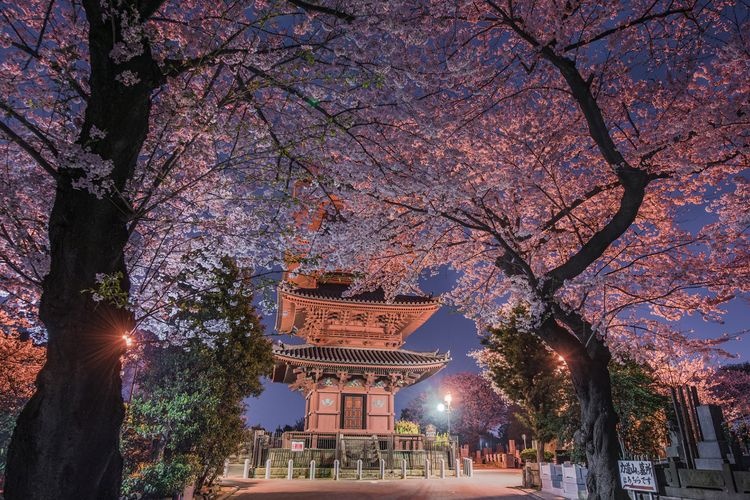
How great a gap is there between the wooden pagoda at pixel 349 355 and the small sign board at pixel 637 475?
15359 millimetres

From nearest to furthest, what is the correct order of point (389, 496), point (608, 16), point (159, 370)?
1. point (608, 16)
2. point (159, 370)
3. point (389, 496)

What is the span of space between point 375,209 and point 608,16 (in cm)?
615

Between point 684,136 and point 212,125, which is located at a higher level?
point 684,136

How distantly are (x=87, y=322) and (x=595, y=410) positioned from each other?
7886 millimetres

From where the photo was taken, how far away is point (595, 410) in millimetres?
7730

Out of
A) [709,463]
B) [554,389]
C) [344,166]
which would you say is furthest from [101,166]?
[554,389]

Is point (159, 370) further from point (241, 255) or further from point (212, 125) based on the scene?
point (212, 125)

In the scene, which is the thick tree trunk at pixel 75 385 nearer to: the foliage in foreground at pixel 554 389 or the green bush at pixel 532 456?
the foliage in foreground at pixel 554 389

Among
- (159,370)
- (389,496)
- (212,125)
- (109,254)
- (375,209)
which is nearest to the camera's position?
(109,254)

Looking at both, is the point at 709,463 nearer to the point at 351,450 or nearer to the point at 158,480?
the point at 158,480

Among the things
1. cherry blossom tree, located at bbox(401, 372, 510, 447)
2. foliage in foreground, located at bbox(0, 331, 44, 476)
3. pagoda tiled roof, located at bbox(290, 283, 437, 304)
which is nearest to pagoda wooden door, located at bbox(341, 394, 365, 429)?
pagoda tiled roof, located at bbox(290, 283, 437, 304)

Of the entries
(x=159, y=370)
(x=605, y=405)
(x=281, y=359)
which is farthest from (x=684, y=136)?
(x=281, y=359)

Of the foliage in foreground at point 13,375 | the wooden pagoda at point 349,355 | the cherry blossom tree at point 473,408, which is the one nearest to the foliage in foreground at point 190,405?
the foliage in foreground at point 13,375

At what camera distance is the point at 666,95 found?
9078 mm
